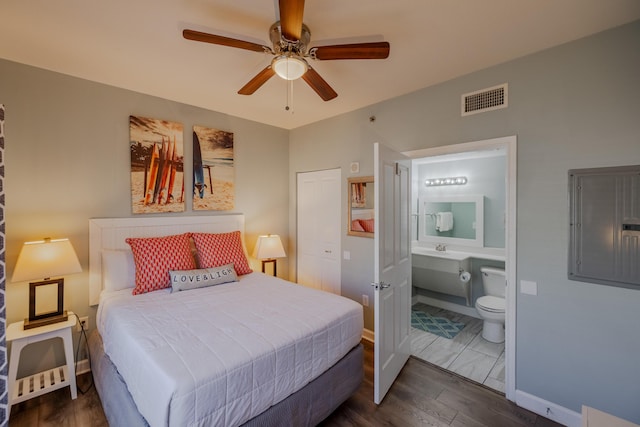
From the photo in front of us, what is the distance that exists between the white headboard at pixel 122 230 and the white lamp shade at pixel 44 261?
0.39 metres

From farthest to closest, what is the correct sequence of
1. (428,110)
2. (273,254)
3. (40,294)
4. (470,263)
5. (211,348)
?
(470,263), (273,254), (428,110), (40,294), (211,348)

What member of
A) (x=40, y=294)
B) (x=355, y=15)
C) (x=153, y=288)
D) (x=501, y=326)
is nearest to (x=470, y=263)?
(x=501, y=326)

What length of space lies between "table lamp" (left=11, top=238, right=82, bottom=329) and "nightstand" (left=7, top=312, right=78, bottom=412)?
0.25 ft

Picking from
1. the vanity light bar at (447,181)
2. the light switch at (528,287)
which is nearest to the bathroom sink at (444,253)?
the vanity light bar at (447,181)

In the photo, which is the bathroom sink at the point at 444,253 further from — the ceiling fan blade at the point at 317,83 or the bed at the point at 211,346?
the ceiling fan blade at the point at 317,83

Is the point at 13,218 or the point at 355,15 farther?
the point at 13,218

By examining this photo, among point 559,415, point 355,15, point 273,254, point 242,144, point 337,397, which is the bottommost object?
point 559,415

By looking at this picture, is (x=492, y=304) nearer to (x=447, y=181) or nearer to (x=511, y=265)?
(x=511, y=265)

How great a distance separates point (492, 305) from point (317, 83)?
115 inches

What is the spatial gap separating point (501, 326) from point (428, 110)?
245 cm

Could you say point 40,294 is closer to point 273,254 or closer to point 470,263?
point 273,254

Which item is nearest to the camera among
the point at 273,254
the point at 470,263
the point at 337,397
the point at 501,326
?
the point at 337,397

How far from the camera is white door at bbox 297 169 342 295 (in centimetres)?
342

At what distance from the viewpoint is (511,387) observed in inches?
82.8
